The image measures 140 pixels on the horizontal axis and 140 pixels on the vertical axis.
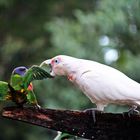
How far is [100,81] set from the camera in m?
1.61

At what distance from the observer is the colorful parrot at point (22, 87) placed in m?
1.58

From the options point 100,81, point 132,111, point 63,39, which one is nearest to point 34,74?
point 100,81

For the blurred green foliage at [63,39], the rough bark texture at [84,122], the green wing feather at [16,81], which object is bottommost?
the blurred green foliage at [63,39]

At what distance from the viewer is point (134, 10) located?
343cm

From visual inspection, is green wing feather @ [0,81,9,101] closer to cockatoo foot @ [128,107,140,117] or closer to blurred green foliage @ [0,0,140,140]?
cockatoo foot @ [128,107,140,117]

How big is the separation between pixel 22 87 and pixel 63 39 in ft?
12.2

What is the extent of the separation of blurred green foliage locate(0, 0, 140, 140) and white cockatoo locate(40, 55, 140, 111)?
4.62 feet

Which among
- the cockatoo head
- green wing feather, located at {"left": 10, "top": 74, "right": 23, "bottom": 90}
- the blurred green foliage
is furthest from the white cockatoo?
the blurred green foliage

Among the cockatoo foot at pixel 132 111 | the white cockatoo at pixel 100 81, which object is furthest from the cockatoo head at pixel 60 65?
the cockatoo foot at pixel 132 111

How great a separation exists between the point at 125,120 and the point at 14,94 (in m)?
0.33

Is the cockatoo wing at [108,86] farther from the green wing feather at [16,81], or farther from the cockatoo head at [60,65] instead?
the green wing feather at [16,81]

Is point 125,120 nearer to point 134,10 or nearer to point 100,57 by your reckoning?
point 134,10

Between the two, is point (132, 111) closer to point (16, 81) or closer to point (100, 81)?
point (100, 81)

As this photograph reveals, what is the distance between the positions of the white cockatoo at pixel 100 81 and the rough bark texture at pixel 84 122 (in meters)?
0.05
